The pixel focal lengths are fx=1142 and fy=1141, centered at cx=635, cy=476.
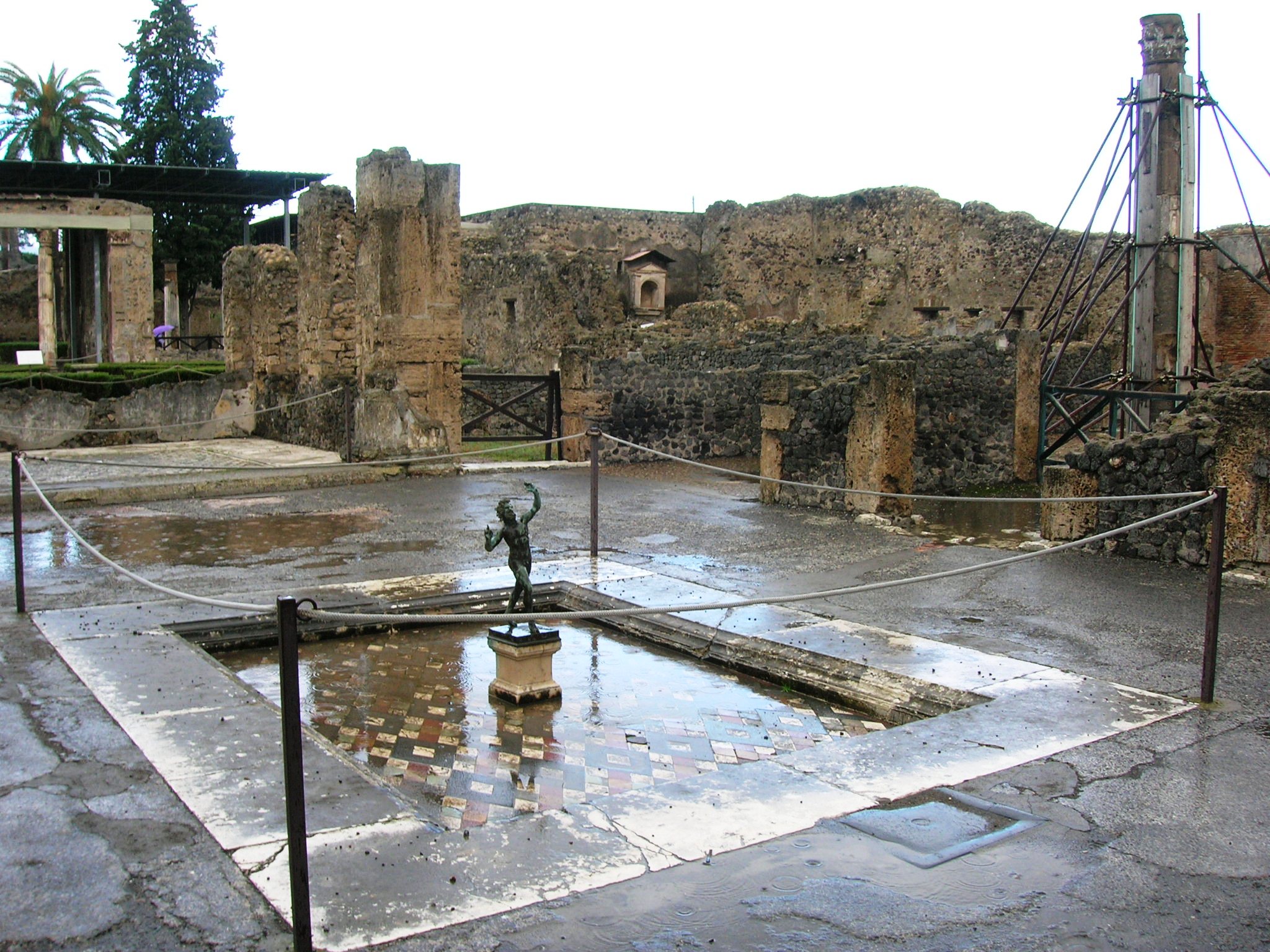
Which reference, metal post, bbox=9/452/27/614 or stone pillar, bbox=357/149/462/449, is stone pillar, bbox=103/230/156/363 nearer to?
stone pillar, bbox=357/149/462/449

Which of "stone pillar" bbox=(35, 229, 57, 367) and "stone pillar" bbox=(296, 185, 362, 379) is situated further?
"stone pillar" bbox=(35, 229, 57, 367)

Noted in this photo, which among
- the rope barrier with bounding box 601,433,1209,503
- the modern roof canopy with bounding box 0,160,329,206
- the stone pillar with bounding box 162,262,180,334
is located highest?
the modern roof canopy with bounding box 0,160,329,206

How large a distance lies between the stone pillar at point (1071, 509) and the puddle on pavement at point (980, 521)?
391 mm

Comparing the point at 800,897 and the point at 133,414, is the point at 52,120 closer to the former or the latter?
the point at 133,414

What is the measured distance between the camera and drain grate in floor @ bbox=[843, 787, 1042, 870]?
137 inches

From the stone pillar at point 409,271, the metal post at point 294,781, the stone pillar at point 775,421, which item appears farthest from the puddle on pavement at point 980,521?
the metal post at point 294,781

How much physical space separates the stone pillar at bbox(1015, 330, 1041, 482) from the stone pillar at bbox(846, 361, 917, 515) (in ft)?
9.98

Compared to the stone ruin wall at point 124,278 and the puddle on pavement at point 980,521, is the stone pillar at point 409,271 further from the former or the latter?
the stone ruin wall at point 124,278

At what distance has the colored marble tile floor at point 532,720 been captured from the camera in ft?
15.2

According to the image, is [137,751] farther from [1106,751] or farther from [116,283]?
[116,283]

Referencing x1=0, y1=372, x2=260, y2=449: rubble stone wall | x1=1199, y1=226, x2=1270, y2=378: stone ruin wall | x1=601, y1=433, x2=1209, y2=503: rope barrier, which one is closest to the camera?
x1=601, y1=433, x2=1209, y2=503: rope barrier

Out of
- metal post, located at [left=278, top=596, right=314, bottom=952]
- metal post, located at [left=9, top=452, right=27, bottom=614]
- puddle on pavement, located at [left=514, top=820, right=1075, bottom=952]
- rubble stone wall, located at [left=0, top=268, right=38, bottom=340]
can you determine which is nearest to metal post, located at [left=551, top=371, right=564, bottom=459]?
metal post, located at [left=9, top=452, right=27, bottom=614]

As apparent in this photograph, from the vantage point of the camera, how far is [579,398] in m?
15.8

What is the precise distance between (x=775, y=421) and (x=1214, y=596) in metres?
6.85
